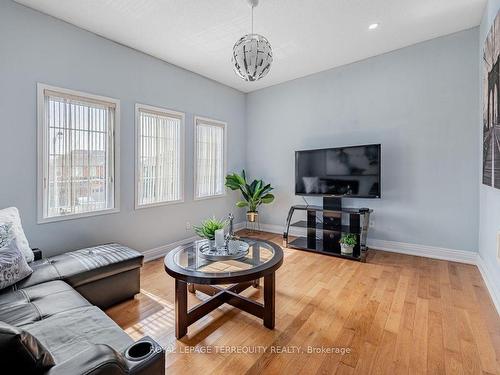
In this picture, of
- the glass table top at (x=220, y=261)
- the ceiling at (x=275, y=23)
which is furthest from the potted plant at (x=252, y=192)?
the glass table top at (x=220, y=261)

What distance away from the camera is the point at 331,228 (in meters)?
3.79

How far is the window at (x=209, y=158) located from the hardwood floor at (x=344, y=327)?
189 centimetres

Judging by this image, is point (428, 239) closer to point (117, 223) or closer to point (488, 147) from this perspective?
point (488, 147)

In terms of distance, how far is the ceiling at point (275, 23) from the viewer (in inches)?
102

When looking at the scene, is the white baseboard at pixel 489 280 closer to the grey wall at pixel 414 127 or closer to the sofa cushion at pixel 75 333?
the grey wall at pixel 414 127

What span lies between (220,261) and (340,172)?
2.50 metres

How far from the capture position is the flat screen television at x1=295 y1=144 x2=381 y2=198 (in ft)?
11.6

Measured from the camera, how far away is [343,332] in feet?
6.34

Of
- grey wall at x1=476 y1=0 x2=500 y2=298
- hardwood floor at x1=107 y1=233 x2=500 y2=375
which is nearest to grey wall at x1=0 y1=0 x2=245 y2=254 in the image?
hardwood floor at x1=107 y1=233 x2=500 y2=375

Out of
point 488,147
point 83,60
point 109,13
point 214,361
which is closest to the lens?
point 214,361

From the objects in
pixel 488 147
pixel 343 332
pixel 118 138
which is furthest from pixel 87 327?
pixel 488 147

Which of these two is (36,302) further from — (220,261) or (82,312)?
(220,261)

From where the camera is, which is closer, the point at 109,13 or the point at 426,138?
the point at 109,13

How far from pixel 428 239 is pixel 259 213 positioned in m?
2.84
